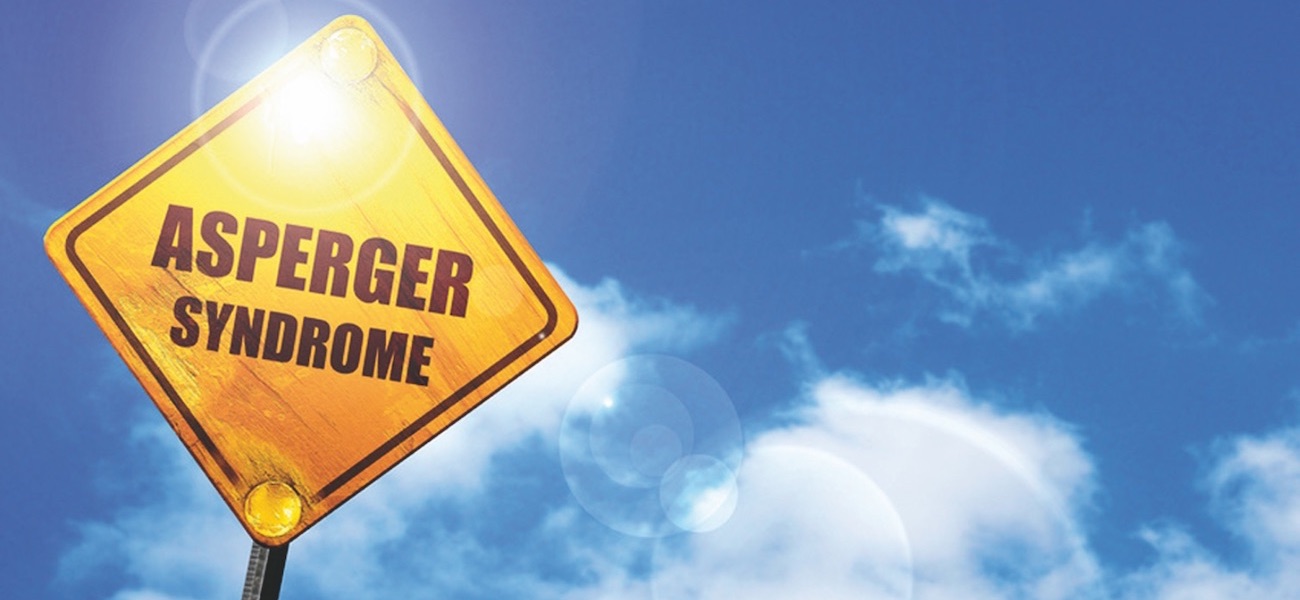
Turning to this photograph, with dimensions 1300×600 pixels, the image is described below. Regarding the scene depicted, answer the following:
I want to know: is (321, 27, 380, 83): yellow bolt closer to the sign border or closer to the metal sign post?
the sign border

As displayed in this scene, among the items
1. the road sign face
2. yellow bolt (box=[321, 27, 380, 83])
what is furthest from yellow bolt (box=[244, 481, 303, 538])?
yellow bolt (box=[321, 27, 380, 83])

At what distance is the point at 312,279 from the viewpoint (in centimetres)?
277

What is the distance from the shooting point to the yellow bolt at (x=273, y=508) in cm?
257

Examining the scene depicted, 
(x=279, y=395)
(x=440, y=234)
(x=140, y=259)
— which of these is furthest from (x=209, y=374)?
(x=440, y=234)

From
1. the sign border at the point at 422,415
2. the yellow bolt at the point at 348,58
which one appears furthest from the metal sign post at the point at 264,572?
the yellow bolt at the point at 348,58

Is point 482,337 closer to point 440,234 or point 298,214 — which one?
point 440,234

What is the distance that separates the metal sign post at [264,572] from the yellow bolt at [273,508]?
40mm

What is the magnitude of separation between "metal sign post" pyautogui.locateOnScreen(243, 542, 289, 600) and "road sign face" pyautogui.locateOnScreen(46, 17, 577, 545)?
0.10m

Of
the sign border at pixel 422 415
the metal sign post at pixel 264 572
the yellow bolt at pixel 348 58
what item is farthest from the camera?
the yellow bolt at pixel 348 58

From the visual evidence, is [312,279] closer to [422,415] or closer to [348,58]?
[422,415]

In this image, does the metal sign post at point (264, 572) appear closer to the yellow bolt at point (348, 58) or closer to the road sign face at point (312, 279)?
the road sign face at point (312, 279)

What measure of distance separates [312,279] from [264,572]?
0.69 metres

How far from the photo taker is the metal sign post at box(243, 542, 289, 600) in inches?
97.2

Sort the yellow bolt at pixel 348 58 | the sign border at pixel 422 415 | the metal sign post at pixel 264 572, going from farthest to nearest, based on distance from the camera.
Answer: the yellow bolt at pixel 348 58
the sign border at pixel 422 415
the metal sign post at pixel 264 572
